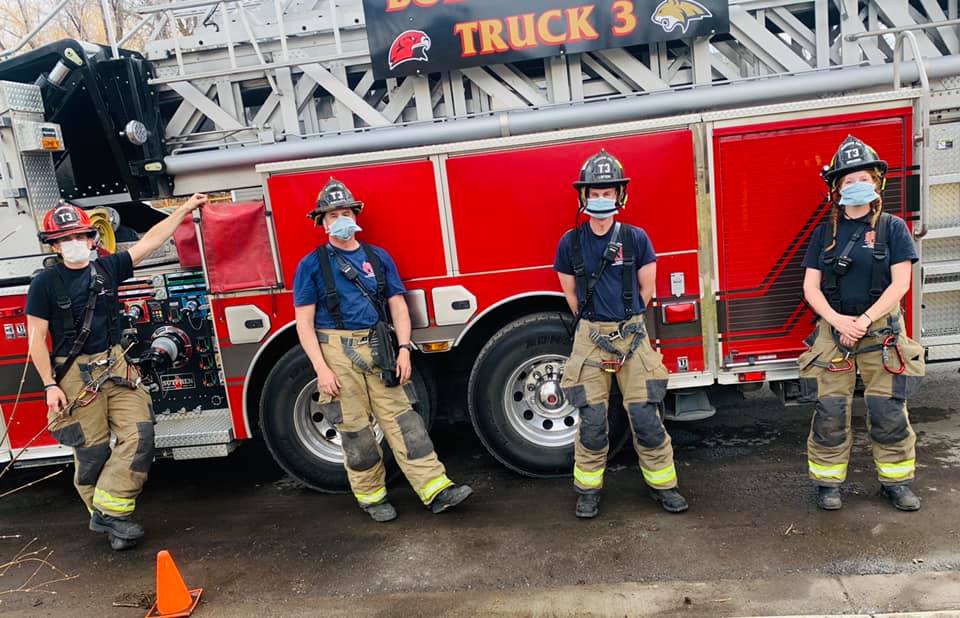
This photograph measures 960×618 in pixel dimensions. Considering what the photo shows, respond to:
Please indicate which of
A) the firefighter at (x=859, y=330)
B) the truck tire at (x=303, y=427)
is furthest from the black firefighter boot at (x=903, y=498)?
the truck tire at (x=303, y=427)

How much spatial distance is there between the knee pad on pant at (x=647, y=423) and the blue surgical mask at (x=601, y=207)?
105cm

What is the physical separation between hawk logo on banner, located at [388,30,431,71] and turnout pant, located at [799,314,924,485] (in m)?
3.01

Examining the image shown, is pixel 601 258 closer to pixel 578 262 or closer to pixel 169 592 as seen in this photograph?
pixel 578 262

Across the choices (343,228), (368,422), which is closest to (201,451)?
(368,422)

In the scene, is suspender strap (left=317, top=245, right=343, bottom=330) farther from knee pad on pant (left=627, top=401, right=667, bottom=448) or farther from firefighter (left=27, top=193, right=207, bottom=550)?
knee pad on pant (left=627, top=401, right=667, bottom=448)

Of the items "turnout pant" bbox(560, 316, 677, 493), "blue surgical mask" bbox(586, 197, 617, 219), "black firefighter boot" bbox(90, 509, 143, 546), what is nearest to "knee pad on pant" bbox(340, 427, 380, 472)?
"turnout pant" bbox(560, 316, 677, 493)

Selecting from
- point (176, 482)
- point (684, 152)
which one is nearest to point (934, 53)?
point (684, 152)

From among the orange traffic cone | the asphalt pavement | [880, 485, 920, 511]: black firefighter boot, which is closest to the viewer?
the asphalt pavement

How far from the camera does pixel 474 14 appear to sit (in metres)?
4.94

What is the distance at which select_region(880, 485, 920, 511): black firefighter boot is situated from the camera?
12.9 feet

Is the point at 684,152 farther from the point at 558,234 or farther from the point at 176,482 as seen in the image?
the point at 176,482

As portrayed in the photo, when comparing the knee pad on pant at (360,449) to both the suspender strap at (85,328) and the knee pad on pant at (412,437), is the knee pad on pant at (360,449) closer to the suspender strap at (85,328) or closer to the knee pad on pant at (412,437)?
the knee pad on pant at (412,437)

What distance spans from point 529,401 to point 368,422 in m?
1.03

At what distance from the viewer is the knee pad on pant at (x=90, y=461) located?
4262 mm
